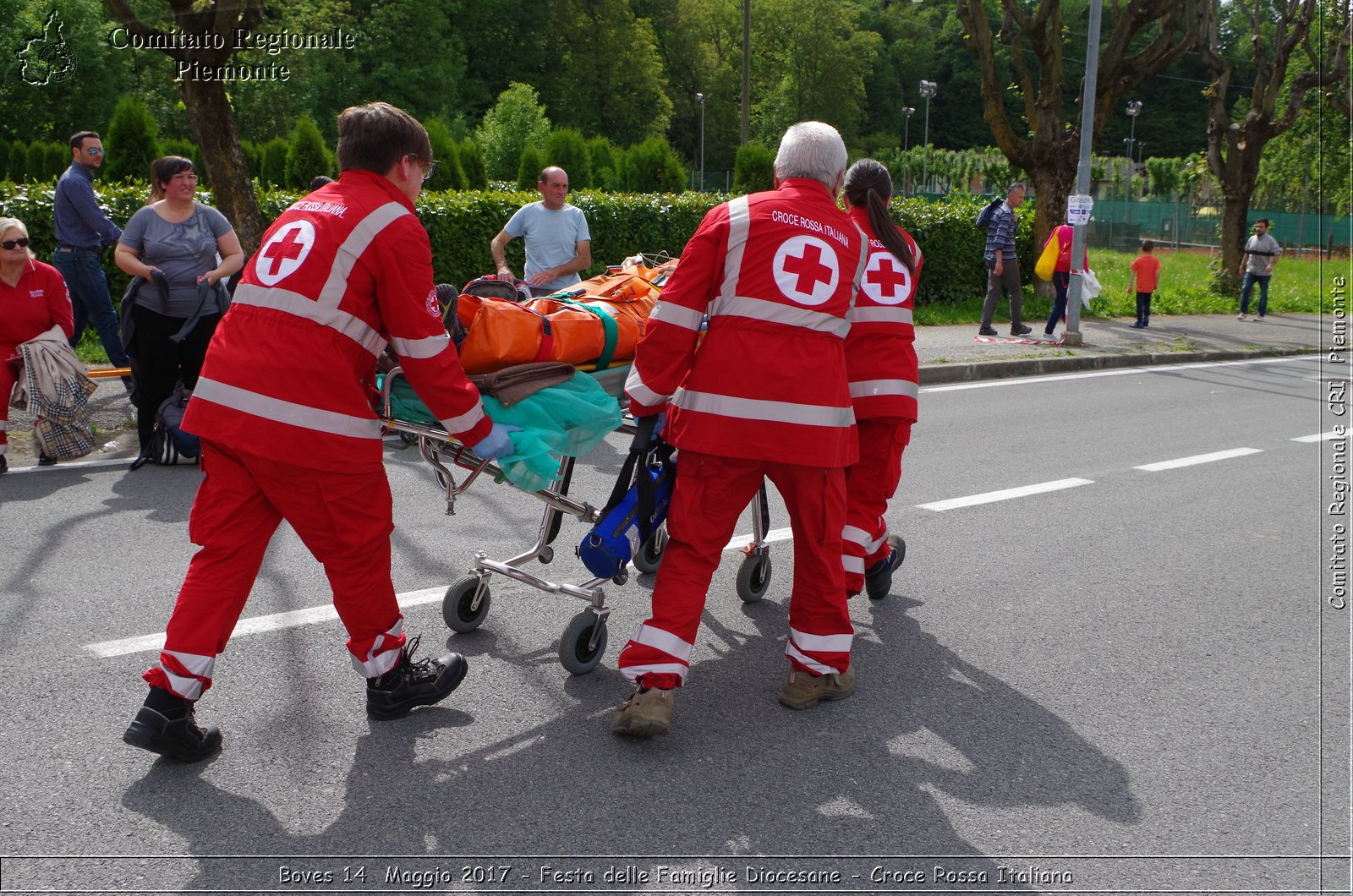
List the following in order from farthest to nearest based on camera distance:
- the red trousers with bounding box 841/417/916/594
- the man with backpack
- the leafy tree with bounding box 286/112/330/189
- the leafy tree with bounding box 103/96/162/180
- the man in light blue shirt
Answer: the leafy tree with bounding box 286/112/330/189 → the leafy tree with bounding box 103/96/162/180 → the man with backpack → the man in light blue shirt → the red trousers with bounding box 841/417/916/594

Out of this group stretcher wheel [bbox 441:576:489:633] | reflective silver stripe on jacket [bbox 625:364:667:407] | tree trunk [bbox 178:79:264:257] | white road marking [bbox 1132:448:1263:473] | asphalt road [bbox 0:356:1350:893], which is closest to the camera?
asphalt road [bbox 0:356:1350:893]

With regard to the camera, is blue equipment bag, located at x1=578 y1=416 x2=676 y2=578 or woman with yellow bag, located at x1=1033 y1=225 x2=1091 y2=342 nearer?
blue equipment bag, located at x1=578 y1=416 x2=676 y2=578

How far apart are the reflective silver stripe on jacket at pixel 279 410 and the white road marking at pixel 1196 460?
661cm

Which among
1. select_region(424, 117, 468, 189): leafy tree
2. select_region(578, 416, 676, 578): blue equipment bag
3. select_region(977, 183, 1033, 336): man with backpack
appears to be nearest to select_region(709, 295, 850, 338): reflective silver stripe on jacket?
select_region(578, 416, 676, 578): blue equipment bag

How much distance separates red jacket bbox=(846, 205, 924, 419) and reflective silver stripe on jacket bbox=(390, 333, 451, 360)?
1.82 meters

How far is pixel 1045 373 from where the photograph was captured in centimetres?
1405

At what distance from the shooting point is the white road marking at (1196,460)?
8.50 m

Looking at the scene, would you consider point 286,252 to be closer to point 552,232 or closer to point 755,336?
Answer: point 755,336

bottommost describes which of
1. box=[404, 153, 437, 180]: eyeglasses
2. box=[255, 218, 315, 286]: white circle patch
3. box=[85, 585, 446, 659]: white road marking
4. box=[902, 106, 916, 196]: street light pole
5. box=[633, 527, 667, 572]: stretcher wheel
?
box=[85, 585, 446, 659]: white road marking

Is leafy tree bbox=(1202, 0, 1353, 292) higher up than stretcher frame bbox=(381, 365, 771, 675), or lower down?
higher up

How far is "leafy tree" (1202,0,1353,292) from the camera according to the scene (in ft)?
75.5

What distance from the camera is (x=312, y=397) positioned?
3391 millimetres

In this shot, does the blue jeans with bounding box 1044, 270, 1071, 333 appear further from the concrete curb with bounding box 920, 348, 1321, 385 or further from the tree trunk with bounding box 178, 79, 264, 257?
the tree trunk with bounding box 178, 79, 264, 257

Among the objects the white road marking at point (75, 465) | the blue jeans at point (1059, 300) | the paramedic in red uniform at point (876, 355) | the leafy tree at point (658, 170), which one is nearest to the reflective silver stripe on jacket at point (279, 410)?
the paramedic in red uniform at point (876, 355)
